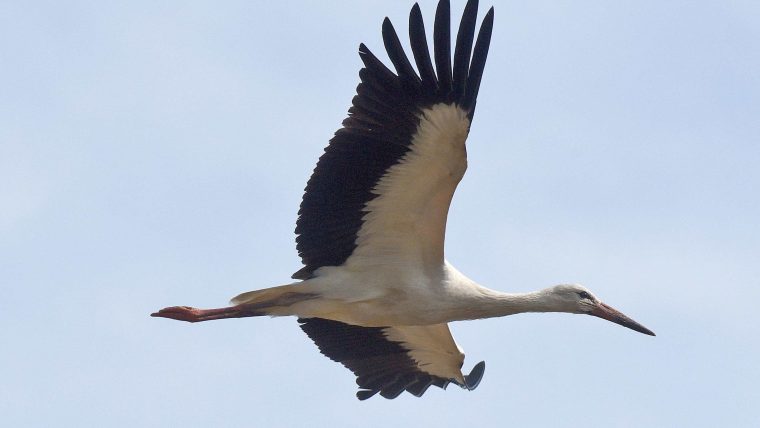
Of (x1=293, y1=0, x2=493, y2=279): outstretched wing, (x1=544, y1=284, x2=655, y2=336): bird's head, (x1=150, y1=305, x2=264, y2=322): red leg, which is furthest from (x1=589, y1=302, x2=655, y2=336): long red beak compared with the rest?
(x1=150, y1=305, x2=264, y2=322): red leg

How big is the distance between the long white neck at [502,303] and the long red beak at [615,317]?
0.52m

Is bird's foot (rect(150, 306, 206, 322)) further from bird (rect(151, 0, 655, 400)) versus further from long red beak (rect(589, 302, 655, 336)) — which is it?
long red beak (rect(589, 302, 655, 336))

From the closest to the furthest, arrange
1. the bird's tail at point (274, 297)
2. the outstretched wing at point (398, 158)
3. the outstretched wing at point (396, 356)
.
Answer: the outstretched wing at point (398, 158), the bird's tail at point (274, 297), the outstretched wing at point (396, 356)

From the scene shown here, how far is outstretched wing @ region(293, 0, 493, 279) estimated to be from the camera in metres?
14.2

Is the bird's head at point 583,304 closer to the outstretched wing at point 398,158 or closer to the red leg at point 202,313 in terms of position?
the outstretched wing at point 398,158

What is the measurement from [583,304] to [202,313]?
3519 millimetres

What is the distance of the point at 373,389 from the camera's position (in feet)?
54.3

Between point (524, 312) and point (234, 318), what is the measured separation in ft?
8.66

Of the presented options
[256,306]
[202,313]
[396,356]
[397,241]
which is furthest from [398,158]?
[396,356]

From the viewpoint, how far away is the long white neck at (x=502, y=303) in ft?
50.2

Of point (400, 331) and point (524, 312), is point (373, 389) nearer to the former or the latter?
point (400, 331)

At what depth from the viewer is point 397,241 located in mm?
15312

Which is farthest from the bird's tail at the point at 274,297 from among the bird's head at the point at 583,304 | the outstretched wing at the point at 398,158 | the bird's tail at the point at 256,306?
the bird's head at the point at 583,304

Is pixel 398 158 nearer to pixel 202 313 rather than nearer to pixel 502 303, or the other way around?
pixel 502 303
